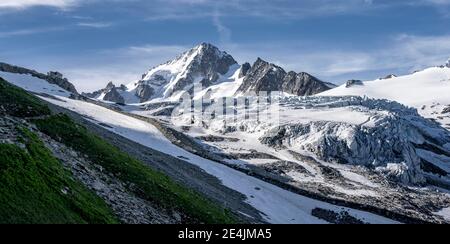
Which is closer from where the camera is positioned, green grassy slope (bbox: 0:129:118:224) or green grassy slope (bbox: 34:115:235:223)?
green grassy slope (bbox: 0:129:118:224)

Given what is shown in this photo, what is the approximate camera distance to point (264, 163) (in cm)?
14800

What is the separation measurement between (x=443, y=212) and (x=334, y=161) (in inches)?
1678

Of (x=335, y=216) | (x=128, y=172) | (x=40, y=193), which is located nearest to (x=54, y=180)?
(x=40, y=193)

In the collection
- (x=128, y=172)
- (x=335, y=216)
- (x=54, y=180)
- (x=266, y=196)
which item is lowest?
(x=335, y=216)

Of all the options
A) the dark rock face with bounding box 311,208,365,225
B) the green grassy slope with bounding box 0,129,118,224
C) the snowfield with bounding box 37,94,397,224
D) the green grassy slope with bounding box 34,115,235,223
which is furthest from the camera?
the dark rock face with bounding box 311,208,365,225

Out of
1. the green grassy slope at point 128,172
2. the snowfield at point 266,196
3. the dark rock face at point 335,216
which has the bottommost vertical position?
the dark rock face at point 335,216

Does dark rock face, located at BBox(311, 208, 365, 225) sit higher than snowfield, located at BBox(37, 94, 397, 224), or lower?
lower

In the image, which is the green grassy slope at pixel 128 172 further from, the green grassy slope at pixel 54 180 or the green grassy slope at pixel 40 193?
the green grassy slope at pixel 40 193

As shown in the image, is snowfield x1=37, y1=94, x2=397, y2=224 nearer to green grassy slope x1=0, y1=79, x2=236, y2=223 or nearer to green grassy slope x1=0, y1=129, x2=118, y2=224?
green grassy slope x1=0, y1=79, x2=236, y2=223

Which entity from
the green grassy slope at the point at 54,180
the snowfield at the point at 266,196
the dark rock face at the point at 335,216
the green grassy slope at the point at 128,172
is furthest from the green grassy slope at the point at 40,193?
the dark rock face at the point at 335,216

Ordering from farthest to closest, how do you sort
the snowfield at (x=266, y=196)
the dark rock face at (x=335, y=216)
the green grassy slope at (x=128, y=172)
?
the dark rock face at (x=335, y=216)
the snowfield at (x=266, y=196)
the green grassy slope at (x=128, y=172)

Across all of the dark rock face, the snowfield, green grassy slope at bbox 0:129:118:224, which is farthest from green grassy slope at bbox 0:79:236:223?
the dark rock face

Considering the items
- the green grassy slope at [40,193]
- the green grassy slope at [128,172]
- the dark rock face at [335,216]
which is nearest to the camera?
the green grassy slope at [40,193]

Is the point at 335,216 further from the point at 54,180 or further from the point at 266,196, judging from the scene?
the point at 54,180
